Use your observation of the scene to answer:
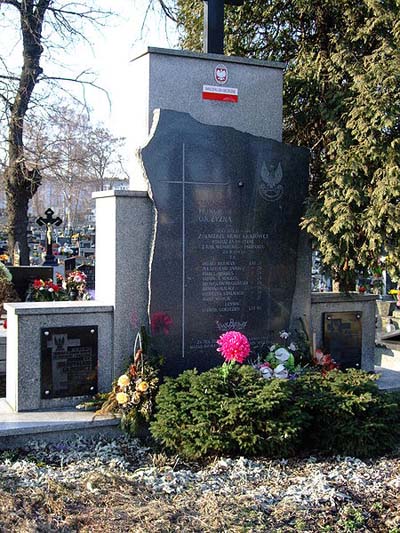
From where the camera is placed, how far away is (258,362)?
20.4ft

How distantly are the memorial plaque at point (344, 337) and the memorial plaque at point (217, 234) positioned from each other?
58 cm

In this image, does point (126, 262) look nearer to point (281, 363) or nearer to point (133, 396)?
point (133, 396)

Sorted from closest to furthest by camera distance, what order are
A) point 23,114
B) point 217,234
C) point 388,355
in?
point 217,234, point 388,355, point 23,114

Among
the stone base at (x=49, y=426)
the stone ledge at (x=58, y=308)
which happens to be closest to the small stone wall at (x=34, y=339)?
the stone ledge at (x=58, y=308)

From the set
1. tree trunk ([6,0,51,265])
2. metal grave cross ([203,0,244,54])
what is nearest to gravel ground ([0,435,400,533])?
metal grave cross ([203,0,244,54])

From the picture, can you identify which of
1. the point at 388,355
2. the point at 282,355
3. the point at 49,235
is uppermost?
the point at 49,235

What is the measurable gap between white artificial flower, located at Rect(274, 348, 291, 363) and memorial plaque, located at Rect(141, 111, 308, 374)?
0.29 metres

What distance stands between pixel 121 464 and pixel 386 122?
3.52m

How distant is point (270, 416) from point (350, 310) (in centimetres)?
238

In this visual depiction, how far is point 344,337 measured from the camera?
22.9 ft

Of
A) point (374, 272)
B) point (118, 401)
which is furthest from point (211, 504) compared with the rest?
point (374, 272)

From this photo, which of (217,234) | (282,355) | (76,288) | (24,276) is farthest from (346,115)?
(24,276)

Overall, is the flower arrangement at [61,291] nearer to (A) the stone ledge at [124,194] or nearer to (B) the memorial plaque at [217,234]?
(B) the memorial plaque at [217,234]

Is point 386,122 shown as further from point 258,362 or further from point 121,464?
point 121,464
